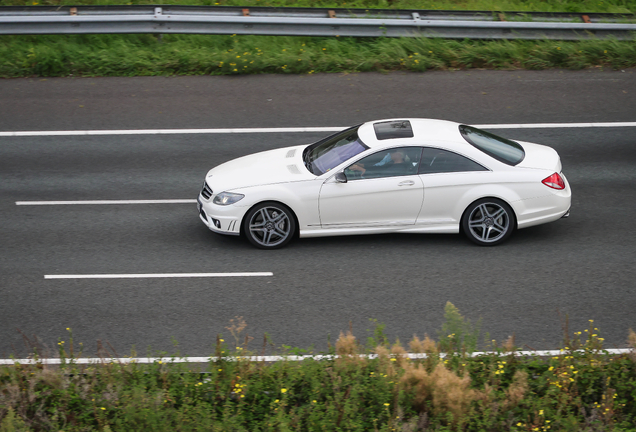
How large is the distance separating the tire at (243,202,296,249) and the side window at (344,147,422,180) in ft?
3.37

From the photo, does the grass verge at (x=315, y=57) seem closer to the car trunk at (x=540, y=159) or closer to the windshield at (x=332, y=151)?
the windshield at (x=332, y=151)

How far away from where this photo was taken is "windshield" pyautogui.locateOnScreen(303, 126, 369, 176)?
9391mm

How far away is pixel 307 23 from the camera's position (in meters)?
15.7

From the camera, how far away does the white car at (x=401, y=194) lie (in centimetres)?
919

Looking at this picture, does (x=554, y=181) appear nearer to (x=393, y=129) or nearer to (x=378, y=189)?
(x=393, y=129)

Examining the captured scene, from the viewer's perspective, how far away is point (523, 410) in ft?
20.4

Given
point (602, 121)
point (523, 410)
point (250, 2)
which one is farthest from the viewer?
point (250, 2)

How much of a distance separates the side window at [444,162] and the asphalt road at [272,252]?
1.08 m

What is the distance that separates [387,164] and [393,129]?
682 millimetres

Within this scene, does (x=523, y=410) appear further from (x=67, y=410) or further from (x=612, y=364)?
(x=67, y=410)

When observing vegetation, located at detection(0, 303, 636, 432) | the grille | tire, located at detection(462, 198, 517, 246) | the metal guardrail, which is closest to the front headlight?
the grille

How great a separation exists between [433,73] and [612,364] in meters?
9.58

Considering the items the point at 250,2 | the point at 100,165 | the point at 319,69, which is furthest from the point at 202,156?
the point at 250,2

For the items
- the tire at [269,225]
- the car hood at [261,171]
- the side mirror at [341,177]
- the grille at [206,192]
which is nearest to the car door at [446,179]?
the side mirror at [341,177]
